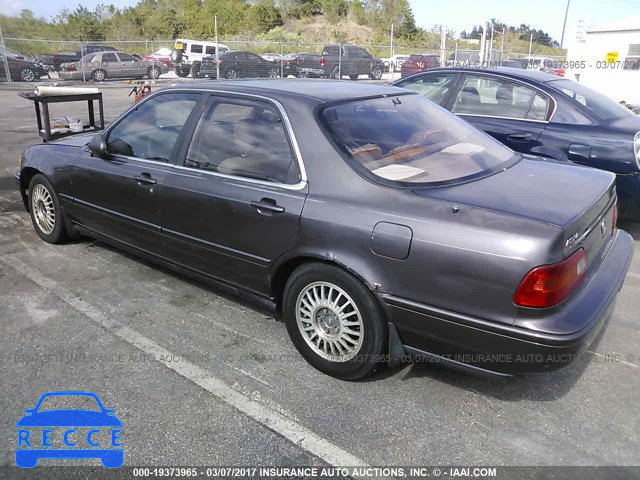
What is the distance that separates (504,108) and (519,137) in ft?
1.59

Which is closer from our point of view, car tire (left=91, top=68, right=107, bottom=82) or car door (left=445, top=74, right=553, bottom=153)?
car door (left=445, top=74, right=553, bottom=153)

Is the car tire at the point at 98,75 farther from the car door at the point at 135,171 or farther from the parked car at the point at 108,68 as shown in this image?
the car door at the point at 135,171

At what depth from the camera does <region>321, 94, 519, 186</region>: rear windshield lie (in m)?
2.90

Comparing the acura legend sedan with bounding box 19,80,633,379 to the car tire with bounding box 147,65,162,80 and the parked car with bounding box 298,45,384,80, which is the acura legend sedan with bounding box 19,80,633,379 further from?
the car tire with bounding box 147,65,162,80

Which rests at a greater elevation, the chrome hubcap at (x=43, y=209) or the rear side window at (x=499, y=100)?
the rear side window at (x=499, y=100)

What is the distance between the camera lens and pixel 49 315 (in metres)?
3.65

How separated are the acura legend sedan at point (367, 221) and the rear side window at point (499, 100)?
7.03 feet

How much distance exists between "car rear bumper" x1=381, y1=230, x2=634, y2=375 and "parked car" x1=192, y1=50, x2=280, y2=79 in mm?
22462

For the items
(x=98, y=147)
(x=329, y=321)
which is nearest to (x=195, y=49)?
(x=98, y=147)

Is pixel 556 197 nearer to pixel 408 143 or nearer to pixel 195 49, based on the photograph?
pixel 408 143

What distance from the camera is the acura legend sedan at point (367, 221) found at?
7.75 feet

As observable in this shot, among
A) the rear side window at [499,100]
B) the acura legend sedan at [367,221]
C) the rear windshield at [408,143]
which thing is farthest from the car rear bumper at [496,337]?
the rear side window at [499,100]

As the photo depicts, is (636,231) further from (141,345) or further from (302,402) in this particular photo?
(141,345)

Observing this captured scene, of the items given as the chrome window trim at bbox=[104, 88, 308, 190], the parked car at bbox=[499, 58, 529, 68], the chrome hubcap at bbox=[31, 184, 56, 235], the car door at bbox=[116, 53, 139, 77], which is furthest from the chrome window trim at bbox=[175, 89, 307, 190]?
the car door at bbox=[116, 53, 139, 77]
